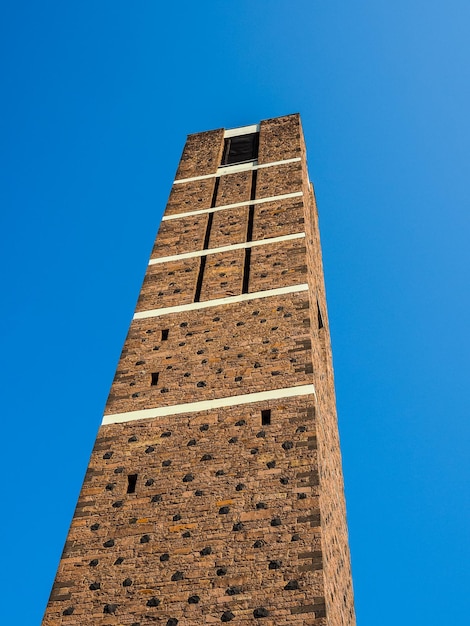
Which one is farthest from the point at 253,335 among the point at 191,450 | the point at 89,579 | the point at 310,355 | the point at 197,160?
the point at 197,160

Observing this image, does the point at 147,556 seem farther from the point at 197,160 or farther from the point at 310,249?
the point at 197,160

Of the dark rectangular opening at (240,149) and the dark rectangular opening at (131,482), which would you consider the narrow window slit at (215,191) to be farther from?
the dark rectangular opening at (131,482)

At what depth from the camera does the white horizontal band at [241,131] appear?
20625mm

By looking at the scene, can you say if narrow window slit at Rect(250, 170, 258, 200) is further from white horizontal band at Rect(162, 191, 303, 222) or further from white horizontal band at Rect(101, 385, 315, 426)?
white horizontal band at Rect(101, 385, 315, 426)

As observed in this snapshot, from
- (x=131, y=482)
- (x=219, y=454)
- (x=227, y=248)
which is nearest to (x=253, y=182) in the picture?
(x=227, y=248)

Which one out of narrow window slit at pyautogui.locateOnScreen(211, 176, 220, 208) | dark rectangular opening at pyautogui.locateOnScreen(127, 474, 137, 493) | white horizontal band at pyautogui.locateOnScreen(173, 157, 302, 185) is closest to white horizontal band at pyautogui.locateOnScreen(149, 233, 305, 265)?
narrow window slit at pyautogui.locateOnScreen(211, 176, 220, 208)

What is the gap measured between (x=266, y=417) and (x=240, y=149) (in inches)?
396

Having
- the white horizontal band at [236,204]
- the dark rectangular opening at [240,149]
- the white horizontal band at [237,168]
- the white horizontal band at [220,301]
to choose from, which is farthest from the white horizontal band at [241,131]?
the white horizontal band at [220,301]

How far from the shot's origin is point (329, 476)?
12438 millimetres

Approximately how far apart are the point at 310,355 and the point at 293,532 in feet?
11.0

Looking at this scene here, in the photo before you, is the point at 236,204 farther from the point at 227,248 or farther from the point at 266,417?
the point at 266,417

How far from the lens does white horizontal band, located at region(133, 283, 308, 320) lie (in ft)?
46.4

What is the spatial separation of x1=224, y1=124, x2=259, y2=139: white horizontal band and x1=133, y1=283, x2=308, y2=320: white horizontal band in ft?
25.1

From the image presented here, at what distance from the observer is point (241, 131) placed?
20797mm
